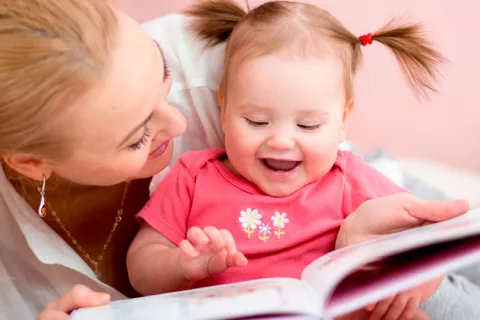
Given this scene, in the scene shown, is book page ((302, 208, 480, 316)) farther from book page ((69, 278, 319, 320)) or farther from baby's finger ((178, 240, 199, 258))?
baby's finger ((178, 240, 199, 258))

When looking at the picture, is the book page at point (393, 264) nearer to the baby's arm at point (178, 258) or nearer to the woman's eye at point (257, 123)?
the baby's arm at point (178, 258)

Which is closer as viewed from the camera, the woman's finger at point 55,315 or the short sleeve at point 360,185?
the woman's finger at point 55,315

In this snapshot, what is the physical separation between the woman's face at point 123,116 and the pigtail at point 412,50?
0.34m

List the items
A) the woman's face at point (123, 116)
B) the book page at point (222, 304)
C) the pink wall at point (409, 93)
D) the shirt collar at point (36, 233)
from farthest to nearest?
the pink wall at point (409, 93) < the shirt collar at point (36, 233) < the woman's face at point (123, 116) < the book page at point (222, 304)

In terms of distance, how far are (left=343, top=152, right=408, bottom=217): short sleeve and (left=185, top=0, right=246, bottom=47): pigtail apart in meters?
0.27

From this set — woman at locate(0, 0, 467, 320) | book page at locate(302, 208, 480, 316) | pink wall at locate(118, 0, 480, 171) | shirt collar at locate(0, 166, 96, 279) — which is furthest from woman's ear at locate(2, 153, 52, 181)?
pink wall at locate(118, 0, 480, 171)

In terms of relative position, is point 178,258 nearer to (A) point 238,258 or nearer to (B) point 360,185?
(A) point 238,258

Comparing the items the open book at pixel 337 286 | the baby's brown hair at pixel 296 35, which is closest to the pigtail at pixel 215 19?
the baby's brown hair at pixel 296 35

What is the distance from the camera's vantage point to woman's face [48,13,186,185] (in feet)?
1.88

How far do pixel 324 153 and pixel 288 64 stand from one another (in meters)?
0.13

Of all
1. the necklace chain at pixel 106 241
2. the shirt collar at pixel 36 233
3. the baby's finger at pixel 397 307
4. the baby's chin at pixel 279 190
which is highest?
the baby's chin at pixel 279 190

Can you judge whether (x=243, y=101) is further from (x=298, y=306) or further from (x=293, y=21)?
(x=298, y=306)

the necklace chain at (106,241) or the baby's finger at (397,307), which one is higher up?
the baby's finger at (397,307)

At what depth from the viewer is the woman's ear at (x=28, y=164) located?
0.60 meters
